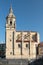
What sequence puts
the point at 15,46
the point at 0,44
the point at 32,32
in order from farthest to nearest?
the point at 0,44
the point at 32,32
the point at 15,46

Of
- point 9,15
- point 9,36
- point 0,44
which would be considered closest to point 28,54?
point 9,36

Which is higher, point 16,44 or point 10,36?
point 10,36

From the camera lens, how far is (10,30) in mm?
65938

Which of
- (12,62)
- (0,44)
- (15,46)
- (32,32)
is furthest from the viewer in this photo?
(0,44)

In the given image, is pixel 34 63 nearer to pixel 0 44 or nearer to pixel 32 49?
pixel 32 49

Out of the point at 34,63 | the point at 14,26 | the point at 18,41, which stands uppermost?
the point at 14,26

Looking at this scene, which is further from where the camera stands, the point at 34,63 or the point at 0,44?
the point at 0,44

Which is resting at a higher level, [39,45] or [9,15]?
[9,15]

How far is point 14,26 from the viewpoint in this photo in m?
66.6

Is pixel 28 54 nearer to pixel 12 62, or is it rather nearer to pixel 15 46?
pixel 15 46

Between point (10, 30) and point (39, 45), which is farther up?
point (10, 30)

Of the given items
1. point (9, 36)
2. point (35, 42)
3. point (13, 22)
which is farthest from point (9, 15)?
point (35, 42)

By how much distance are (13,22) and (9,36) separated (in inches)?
192

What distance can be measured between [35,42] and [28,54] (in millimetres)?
4560
